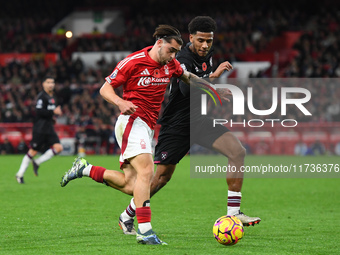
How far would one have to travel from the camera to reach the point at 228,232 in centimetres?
612

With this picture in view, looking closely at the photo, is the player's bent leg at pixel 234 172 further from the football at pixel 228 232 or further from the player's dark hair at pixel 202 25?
the player's dark hair at pixel 202 25

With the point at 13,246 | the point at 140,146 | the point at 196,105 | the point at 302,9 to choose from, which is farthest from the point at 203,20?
the point at 302,9

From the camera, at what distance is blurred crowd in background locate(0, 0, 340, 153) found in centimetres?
2833

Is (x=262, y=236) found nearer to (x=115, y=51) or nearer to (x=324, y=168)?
(x=324, y=168)

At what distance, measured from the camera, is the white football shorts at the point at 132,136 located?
20.9 feet

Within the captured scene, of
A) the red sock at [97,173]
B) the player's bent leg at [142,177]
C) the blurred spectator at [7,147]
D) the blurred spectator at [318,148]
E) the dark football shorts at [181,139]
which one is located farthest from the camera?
the blurred spectator at [7,147]

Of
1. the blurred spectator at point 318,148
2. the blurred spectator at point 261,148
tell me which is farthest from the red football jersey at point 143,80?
the blurred spectator at point 318,148

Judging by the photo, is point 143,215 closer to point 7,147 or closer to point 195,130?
point 195,130

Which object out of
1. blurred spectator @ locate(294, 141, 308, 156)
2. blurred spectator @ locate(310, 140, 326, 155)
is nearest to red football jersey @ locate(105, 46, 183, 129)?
blurred spectator @ locate(294, 141, 308, 156)

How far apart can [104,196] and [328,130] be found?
580 inches

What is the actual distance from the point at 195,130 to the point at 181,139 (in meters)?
0.21

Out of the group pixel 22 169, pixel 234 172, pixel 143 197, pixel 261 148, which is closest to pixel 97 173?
pixel 143 197

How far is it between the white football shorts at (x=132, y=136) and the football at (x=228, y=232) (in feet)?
3.39

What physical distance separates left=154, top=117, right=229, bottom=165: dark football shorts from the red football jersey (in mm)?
953
